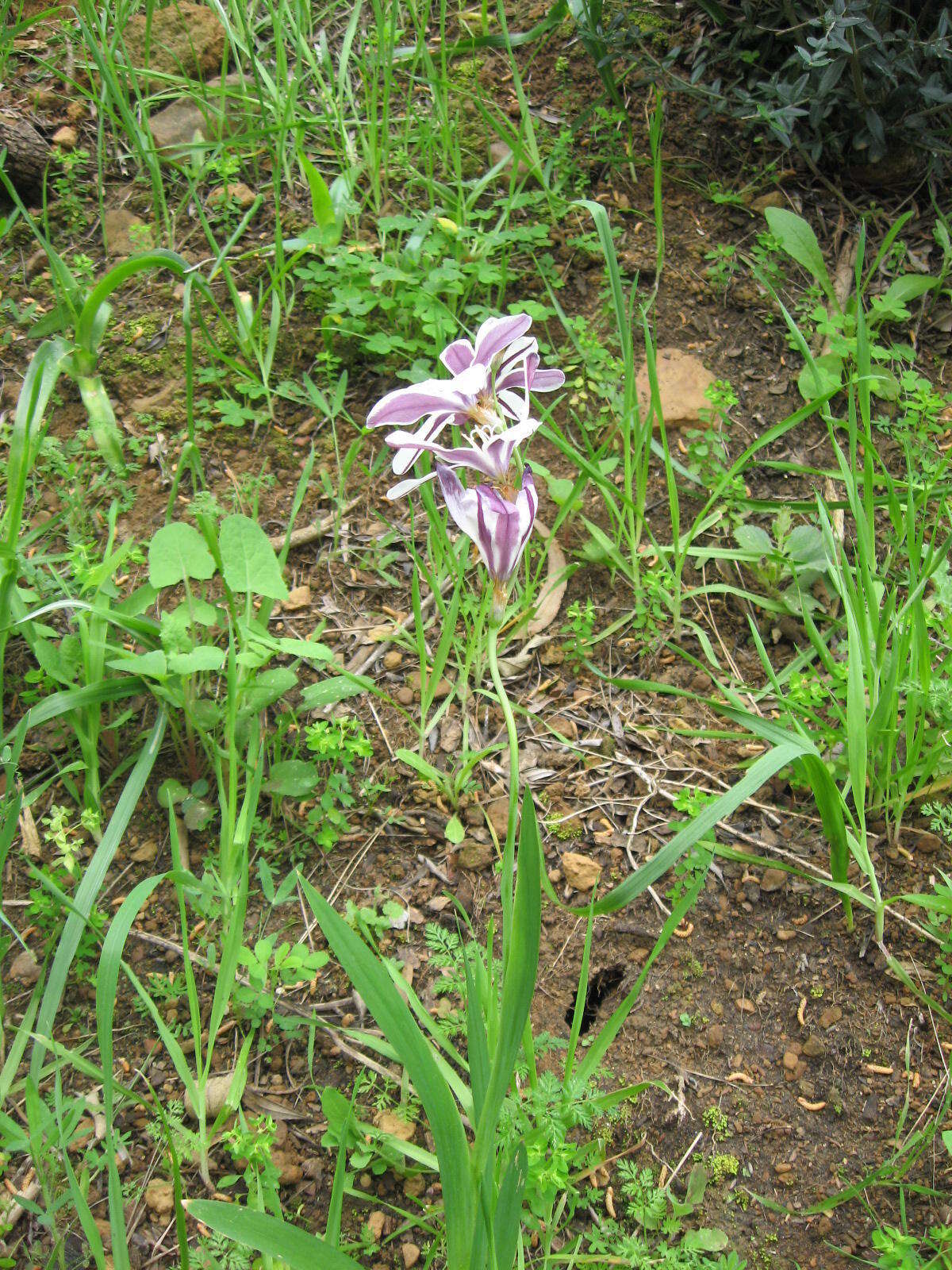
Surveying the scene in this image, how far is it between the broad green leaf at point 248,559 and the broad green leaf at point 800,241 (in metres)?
1.66

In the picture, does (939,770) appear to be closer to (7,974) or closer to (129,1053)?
(129,1053)

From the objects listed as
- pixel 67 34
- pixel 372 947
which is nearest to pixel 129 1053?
pixel 372 947

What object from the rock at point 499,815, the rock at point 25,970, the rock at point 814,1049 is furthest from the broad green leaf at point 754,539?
the rock at point 25,970

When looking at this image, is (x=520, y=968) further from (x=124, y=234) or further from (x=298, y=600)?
(x=124, y=234)

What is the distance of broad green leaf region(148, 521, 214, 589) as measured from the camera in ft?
6.03

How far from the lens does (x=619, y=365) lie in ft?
7.57

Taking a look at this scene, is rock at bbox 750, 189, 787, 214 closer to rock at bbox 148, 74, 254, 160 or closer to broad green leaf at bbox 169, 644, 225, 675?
rock at bbox 148, 74, 254, 160

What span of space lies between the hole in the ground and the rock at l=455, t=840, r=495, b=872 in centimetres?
27

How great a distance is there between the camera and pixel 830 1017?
64.4 inches

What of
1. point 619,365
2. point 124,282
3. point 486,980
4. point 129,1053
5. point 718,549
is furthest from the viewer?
point 124,282

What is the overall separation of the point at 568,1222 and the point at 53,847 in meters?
1.09

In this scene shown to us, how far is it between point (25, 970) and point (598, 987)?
38.4 inches

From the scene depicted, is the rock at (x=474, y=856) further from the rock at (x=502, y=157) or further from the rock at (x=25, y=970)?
the rock at (x=502, y=157)

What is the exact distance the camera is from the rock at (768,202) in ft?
9.14
